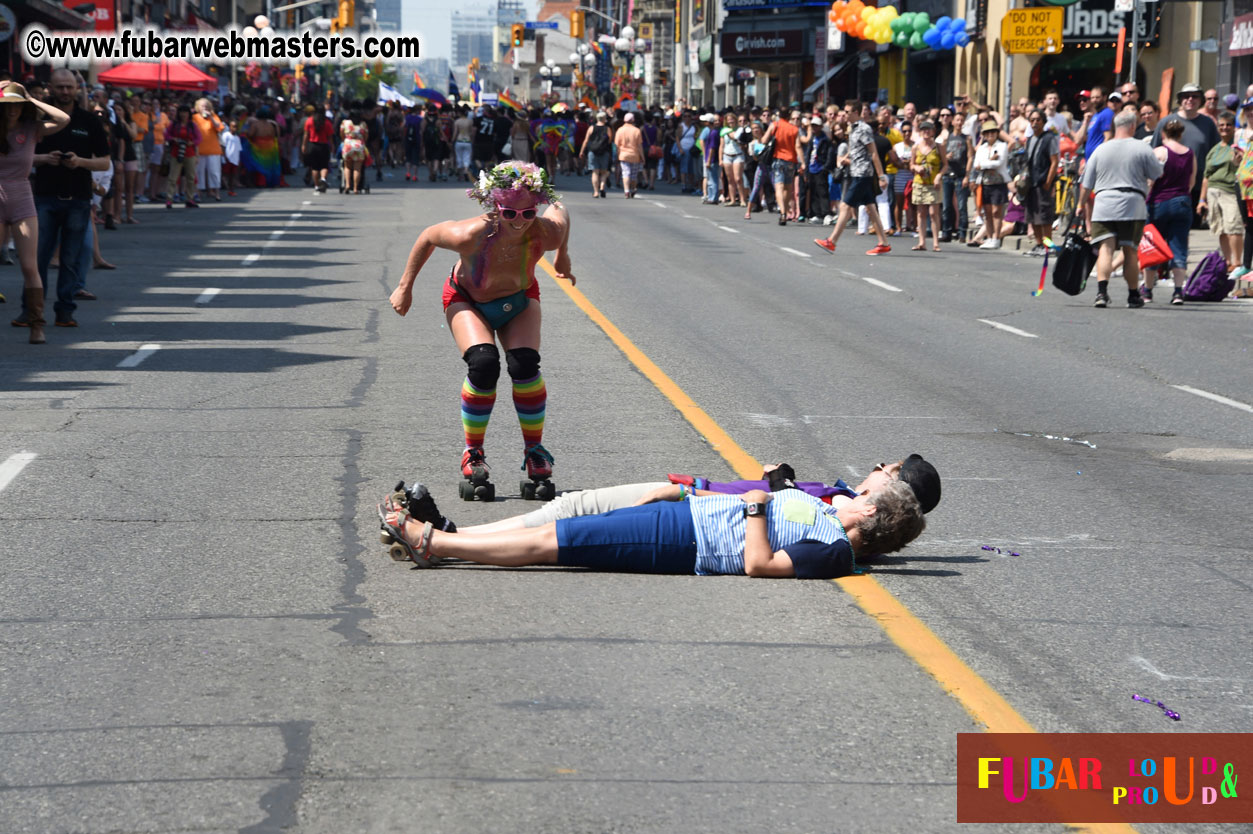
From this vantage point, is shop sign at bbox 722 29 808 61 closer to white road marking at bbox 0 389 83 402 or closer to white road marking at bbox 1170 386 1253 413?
white road marking at bbox 1170 386 1253 413

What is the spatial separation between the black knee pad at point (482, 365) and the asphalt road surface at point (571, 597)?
54 centimetres

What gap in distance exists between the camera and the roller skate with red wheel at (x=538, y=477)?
761 centimetres

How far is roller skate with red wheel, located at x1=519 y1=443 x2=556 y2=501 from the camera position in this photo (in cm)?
761

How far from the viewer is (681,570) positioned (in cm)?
630

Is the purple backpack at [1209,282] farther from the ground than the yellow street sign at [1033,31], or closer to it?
closer to it

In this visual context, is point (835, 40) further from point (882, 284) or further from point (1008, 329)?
point (1008, 329)

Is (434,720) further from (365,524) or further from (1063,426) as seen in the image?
(1063,426)

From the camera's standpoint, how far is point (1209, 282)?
17.4 metres

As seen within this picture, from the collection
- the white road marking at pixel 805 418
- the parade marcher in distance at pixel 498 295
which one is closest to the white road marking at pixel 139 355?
the white road marking at pixel 805 418

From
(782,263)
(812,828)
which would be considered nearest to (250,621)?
(812,828)

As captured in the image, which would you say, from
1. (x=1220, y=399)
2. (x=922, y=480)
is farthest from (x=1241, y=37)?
(x=922, y=480)

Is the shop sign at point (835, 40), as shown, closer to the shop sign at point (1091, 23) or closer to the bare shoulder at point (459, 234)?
the shop sign at point (1091, 23)

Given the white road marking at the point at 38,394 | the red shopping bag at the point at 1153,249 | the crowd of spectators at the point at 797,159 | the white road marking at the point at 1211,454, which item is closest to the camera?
the white road marking at the point at 1211,454

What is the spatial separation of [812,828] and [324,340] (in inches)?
398
